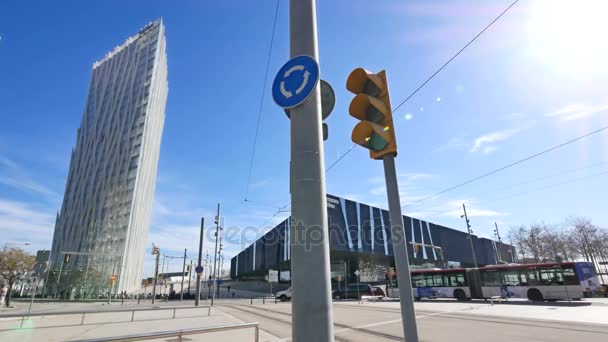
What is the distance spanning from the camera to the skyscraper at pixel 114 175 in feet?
180

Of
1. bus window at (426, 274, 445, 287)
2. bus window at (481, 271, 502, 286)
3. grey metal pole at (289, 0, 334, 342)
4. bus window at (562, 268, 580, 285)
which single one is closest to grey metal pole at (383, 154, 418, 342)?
grey metal pole at (289, 0, 334, 342)

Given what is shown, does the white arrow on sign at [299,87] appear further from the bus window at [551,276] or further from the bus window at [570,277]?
the bus window at [551,276]

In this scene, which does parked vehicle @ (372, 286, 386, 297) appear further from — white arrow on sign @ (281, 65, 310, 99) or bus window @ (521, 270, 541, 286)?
white arrow on sign @ (281, 65, 310, 99)

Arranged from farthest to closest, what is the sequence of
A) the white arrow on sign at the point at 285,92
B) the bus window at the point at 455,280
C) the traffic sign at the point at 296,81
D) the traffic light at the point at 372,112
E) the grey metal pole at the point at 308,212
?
the bus window at the point at 455,280
the traffic light at the point at 372,112
the white arrow on sign at the point at 285,92
the traffic sign at the point at 296,81
the grey metal pole at the point at 308,212

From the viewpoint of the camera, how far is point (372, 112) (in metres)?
2.93

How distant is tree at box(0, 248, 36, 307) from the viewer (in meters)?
31.2

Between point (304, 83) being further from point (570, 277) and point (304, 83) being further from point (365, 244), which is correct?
point (365, 244)

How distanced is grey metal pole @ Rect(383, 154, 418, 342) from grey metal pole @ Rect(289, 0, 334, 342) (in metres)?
0.70

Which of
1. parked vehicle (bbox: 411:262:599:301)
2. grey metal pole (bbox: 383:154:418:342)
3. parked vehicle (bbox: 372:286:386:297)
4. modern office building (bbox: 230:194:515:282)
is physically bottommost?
parked vehicle (bbox: 372:286:386:297)

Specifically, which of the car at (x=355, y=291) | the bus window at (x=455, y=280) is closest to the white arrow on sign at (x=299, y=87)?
the bus window at (x=455, y=280)

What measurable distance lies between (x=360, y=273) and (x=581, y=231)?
3927 cm

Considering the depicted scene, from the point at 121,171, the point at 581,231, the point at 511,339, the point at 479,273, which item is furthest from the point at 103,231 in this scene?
the point at 581,231

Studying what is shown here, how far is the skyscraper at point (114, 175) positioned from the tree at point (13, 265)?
17556mm

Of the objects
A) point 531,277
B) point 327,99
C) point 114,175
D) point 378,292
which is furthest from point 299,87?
point 114,175
